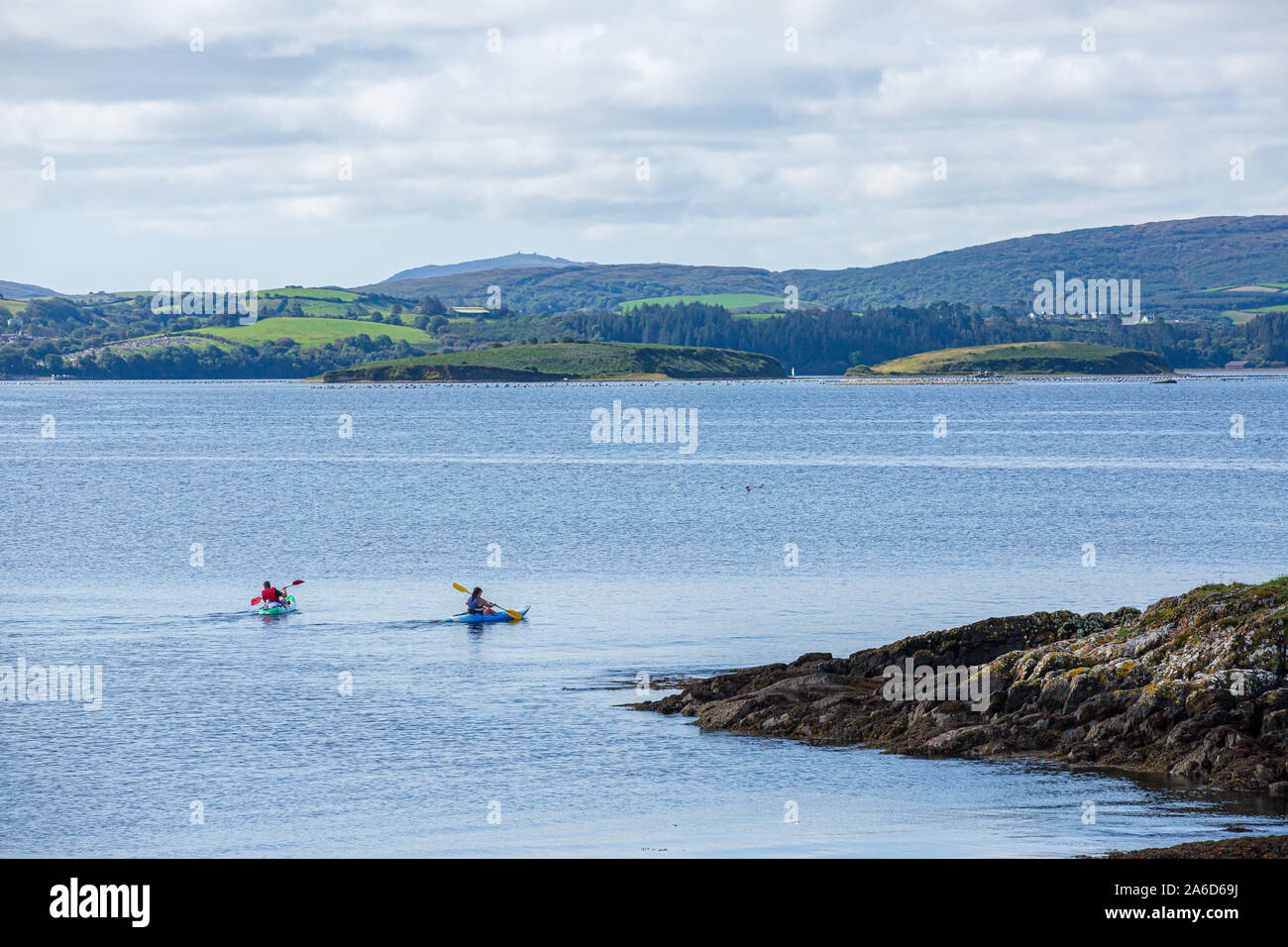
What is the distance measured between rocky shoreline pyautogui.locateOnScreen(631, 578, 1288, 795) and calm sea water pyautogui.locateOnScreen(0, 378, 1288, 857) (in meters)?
1.20

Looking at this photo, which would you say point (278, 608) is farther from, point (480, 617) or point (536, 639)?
point (536, 639)

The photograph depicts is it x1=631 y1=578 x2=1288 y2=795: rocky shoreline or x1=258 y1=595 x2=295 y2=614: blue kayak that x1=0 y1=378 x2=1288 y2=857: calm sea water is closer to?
x1=258 y1=595 x2=295 y2=614: blue kayak

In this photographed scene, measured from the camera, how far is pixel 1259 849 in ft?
63.7

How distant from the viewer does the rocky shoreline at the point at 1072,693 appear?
2691 cm

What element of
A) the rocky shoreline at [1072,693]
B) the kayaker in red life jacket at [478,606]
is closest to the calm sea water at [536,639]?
the kayaker in red life jacket at [478,606]

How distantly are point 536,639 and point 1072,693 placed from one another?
1865cm

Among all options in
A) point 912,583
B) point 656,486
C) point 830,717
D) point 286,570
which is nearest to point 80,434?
point 656,486

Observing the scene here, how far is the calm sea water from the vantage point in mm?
24594

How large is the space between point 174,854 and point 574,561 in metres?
39.4

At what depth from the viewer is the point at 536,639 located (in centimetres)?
4366

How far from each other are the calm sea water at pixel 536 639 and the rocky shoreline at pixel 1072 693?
1199mm

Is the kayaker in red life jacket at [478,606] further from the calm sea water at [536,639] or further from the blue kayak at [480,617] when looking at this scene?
the calm sea water at [536,639]

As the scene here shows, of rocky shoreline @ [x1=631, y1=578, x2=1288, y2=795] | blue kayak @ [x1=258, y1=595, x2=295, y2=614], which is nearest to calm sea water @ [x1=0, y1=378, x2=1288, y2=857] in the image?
blue kayak @ [x1=258, y1=595, x2=295, y2=614]
